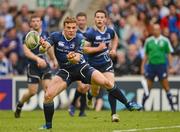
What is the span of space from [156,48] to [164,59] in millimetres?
427

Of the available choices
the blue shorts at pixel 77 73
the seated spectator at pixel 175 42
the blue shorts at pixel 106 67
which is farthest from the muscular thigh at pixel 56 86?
the seated spectator at pixel 175 42

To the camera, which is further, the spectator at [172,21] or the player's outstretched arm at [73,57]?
the spectator at [172,21]

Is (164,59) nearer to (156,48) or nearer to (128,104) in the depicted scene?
(156,48)

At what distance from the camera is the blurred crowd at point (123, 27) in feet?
89.6

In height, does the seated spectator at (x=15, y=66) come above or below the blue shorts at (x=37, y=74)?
below

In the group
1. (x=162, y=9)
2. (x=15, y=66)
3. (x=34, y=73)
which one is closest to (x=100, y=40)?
(x=34, y=73)

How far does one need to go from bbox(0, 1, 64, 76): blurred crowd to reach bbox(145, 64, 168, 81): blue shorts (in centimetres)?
528

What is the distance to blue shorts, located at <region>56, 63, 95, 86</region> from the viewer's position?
16.7 meters

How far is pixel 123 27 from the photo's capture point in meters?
29.2

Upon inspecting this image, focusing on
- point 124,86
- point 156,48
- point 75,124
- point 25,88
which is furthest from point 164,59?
point 75,124

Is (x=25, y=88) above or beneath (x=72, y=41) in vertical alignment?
beneath

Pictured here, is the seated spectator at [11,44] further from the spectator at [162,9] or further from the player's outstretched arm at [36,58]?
the player's outstretched arm at [36,58]

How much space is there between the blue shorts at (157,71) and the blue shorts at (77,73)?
737 cm

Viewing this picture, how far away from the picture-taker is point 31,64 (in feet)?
68.4
